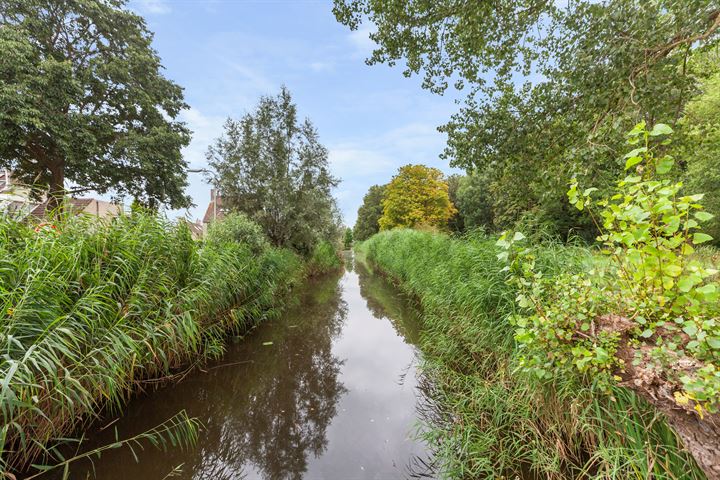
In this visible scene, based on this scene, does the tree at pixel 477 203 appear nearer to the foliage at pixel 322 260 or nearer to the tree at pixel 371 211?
the foliage at pixel 322 260

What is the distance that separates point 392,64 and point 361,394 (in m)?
6.12

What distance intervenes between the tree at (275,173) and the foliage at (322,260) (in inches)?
100.0

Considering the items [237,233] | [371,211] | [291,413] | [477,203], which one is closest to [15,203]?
[237,233]

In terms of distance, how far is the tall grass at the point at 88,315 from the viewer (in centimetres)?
215

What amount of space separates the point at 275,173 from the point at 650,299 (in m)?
10.7

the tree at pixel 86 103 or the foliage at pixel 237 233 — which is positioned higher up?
the tree at pixel 86 103

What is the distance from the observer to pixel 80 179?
12938 mm

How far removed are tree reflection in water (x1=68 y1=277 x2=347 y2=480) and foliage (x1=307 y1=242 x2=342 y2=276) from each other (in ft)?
27.2

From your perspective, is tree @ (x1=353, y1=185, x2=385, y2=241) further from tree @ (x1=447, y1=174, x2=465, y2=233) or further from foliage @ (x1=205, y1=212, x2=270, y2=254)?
foliage @ (x1=205, y1=212, x2=270, y2=254)

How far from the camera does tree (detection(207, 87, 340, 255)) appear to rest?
10.4m

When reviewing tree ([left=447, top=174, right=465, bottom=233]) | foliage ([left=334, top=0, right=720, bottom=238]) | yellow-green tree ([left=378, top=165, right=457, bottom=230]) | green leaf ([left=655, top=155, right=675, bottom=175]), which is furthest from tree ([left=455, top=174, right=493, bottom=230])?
green leaf ([left=655, top=155, right=675, bottom=175])

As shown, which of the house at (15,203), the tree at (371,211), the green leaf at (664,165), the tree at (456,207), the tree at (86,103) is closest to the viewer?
the green leaf at (664,165)

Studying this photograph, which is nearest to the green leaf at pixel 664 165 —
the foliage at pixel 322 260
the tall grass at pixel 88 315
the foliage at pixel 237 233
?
the tall grass at pixel 88 315

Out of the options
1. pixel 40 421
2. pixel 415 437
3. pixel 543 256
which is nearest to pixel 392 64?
pixel 543 256
